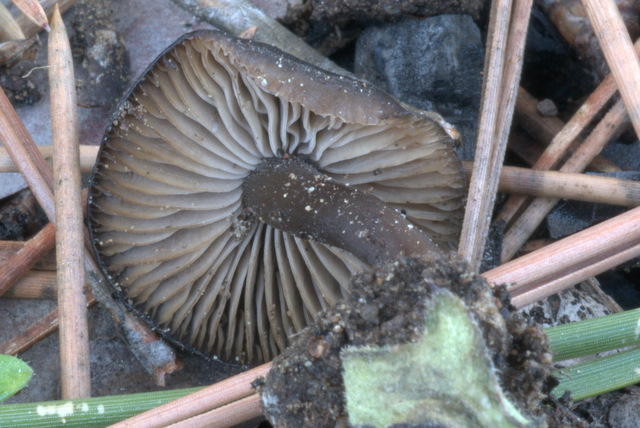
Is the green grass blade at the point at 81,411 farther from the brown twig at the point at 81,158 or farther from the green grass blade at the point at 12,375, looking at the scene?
the brown twig at the point at 81,158

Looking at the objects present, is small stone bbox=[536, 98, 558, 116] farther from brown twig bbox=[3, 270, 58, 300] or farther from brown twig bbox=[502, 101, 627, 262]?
brown twig bbox=[3, 270, 58, 300]

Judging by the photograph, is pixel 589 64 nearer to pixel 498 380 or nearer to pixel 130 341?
pixel 498 380

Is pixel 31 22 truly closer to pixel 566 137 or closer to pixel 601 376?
pixel 566 137

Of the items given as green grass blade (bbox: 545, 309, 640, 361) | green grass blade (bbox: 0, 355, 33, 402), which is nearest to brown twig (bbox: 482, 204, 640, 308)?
green grass blade (bbox: 545, 309, 640, 361)

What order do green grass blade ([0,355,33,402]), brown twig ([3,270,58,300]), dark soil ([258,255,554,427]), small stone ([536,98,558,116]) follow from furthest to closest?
small stone ([536,98,558,116]) → brown twig ([3,270,58,300]) → green grass blade ([0,355,33,402]) → dark soil ([258,255,554,427])

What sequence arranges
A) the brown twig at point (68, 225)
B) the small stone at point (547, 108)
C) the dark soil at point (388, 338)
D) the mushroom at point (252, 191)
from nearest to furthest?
the dark soil at point (388, 338) → the mushroom at point (252, 191) → the brown twig at point (68, 225) → the small stone at point (547, 108)

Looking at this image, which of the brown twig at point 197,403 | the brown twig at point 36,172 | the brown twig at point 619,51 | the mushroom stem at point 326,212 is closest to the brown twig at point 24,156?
the brown twig at point 36,172

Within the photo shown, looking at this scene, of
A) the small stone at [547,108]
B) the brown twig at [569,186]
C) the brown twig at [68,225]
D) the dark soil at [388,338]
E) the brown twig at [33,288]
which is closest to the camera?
the dark soil at [388,338]
